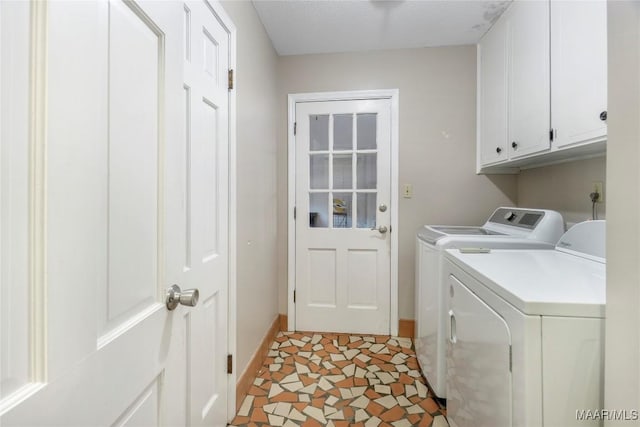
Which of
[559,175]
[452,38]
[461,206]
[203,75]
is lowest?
[461,206]

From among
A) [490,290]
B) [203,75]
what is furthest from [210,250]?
[490,290]

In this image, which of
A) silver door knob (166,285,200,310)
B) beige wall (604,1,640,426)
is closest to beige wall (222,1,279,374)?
silver door knob (166,285,200,310)

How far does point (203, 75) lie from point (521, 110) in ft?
5.75

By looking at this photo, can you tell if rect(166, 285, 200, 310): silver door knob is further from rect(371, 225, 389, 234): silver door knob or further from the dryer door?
rect(371, 225, 389, 234): silver door knob

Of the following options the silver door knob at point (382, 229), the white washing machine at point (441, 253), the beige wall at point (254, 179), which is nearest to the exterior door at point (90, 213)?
the beige wall at point (254, 179)

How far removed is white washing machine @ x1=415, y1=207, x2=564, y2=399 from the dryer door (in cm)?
21

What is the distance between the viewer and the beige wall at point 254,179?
1.63 metres

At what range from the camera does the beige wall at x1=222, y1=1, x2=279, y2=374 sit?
163cm

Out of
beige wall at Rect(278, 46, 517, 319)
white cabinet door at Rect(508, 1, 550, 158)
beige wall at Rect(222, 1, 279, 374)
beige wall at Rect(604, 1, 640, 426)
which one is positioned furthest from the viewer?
beige wall at Rect(278, 46, 517, 319)

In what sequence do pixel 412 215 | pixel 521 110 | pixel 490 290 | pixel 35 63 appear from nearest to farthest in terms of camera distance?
pixel 35 63
pixel 490 290
pixel 521 110
pixel 412 215

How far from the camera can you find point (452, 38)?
2.23m

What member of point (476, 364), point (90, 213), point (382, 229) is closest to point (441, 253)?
point (476, 364)

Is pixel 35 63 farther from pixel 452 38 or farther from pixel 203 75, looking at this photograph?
pixel 452 38

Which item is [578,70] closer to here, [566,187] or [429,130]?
[566,187]
